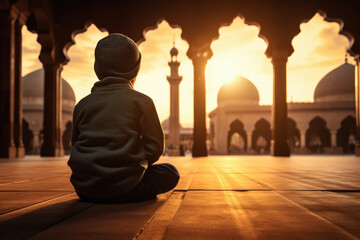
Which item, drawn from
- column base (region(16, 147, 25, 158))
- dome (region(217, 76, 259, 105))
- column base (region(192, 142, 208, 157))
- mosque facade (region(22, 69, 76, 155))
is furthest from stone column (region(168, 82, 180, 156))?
column base (region(16, 147, 25, 158))

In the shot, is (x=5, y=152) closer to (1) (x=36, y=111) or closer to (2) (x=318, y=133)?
(1) (x=36, y=111)

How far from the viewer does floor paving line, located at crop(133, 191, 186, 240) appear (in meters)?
1.29

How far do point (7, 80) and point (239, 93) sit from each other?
24295 mm

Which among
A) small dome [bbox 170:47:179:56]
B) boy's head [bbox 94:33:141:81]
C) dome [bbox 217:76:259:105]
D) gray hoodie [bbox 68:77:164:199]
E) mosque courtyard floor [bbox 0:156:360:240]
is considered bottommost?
mosque courtyard floor [bbox 0:156:360:240]

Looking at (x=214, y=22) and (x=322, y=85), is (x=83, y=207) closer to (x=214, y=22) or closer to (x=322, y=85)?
(x=214, y=22)

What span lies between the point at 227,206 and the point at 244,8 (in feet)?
30.9

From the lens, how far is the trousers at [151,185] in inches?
81.7

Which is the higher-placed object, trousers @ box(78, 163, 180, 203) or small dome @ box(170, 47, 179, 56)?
small dome @ box(170, 47, 179, 56)

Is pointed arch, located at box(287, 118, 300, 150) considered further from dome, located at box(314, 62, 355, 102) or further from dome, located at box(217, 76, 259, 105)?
dome, located at box(217, 76, 259, 105)

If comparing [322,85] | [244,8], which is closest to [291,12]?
[244,8]

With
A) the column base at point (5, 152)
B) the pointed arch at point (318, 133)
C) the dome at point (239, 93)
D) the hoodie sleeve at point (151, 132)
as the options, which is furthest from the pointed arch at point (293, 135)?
the hoodie sleeve at point (151, 132)

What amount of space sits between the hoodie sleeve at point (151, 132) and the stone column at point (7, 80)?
803 centimetres

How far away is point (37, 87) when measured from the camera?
96.3 ft

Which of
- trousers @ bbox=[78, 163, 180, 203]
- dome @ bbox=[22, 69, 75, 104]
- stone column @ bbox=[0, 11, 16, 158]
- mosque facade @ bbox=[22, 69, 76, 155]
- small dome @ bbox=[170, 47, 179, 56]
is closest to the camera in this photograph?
trousers @ bbox=[78, 163, 180, 203]
